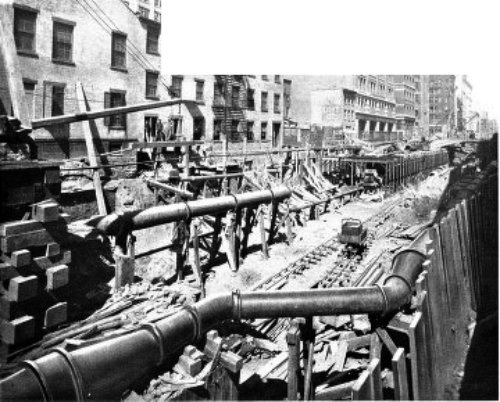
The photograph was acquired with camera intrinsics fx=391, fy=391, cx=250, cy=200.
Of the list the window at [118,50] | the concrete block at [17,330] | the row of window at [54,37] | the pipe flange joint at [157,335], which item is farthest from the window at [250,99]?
the pipe flange joint at [157,335]

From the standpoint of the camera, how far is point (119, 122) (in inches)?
729

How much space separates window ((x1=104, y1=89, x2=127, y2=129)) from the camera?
1658cm

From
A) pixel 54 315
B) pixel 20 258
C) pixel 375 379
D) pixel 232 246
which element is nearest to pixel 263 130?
pixel 232 246

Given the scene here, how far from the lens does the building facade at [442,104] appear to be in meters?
13.3

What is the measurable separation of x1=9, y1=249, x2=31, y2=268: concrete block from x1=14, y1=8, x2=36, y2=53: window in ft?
35.2

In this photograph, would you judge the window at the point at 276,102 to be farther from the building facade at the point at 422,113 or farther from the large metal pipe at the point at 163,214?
the large metal pipe at the point at 163,214

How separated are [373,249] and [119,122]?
1275 cm

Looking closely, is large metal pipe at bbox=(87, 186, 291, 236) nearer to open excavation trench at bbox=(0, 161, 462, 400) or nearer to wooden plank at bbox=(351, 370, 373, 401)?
open excavation trench at bbox=(0, 161, 462, 400)

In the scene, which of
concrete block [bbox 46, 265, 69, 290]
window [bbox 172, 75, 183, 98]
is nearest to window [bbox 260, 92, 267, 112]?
window [bbox 172, 75, 183, 98]

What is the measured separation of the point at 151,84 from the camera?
18781mm

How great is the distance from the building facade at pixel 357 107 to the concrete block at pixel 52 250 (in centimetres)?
3190

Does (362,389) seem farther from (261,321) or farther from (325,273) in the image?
(325,273)

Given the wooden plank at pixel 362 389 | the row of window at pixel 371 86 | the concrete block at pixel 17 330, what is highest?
the row of window at pixel 371 86

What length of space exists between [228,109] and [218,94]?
46.0 inches
